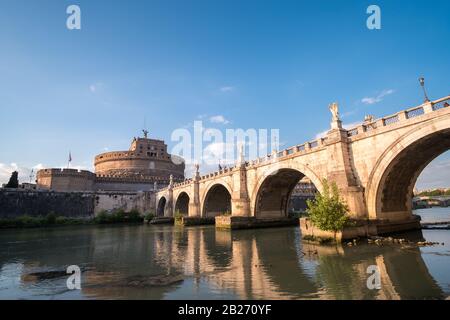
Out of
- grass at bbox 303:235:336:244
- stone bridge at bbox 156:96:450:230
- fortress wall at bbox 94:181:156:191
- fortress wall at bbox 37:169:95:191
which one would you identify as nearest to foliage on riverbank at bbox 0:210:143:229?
fortress wall at bbox 37:169:95:191

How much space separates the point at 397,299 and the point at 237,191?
26903mm

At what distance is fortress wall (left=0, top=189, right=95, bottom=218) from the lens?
5381 centimetres

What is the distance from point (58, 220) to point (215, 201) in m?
29.8

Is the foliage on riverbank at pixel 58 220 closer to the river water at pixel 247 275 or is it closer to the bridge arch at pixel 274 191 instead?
the bridge arch at pixel 274 191

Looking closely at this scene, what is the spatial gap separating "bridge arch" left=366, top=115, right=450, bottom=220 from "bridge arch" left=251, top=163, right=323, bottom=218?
10228 millimetres

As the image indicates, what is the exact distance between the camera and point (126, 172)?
84188mm

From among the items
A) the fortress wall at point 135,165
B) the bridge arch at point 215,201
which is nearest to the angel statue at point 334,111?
the bridge arch at point 215,201

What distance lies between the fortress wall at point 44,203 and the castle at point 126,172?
6951 mm

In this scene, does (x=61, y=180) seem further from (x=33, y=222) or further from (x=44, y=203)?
(x=33, y=222)

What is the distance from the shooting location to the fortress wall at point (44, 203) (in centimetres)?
5381

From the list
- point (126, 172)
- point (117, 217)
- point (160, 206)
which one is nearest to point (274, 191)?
point (117, 217)

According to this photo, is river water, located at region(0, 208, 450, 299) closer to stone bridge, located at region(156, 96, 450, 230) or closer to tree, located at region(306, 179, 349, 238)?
tree, located at region(306, 179, 349, 238)

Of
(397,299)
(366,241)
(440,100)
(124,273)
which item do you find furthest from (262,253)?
(440,100)

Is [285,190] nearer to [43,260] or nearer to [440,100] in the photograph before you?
[440,100]
